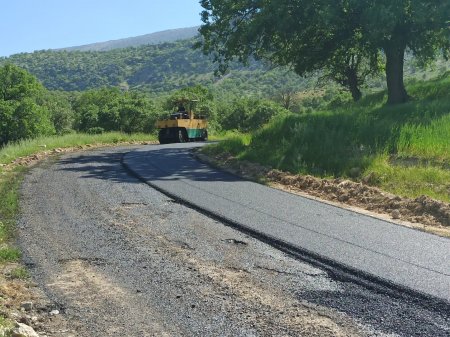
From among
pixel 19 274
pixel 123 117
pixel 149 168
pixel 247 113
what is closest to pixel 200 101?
pixel 247 113

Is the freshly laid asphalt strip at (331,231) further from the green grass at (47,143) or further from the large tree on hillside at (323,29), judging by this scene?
the green grass at (47,143)

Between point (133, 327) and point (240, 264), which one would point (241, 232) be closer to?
point (240, 264)

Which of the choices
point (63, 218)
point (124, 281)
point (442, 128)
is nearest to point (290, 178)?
point (442, 128)

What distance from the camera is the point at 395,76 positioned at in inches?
840

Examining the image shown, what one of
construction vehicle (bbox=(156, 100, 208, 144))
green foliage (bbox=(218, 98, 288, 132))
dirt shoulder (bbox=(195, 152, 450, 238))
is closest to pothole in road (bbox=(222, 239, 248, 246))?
dirt shoulder (bbox=(195, 152, 450, 238))

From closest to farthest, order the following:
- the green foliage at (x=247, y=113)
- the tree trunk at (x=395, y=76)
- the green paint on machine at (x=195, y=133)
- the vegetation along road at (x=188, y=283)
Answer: the vegetation along road at (x=188, y=283) → the tree trunk at (x=395, y=76) → the green paint on machine at (x=195, y=133) → the green foliage at (x=247, y=113)

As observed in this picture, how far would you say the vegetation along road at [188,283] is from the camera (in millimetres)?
4539

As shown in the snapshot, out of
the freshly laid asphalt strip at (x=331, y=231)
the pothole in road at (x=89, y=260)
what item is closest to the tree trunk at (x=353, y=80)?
the freshly laid asphalt strip at (x=331, y=231)

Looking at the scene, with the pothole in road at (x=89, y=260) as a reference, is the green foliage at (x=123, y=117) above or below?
below

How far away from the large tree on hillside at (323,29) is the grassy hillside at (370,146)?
2695mm

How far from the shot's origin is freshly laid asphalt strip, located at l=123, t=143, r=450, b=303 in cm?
591

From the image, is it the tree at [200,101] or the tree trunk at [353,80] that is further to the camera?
the tree at [200,101]

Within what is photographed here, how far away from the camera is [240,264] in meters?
6.32

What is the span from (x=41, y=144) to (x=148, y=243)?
19.8m
